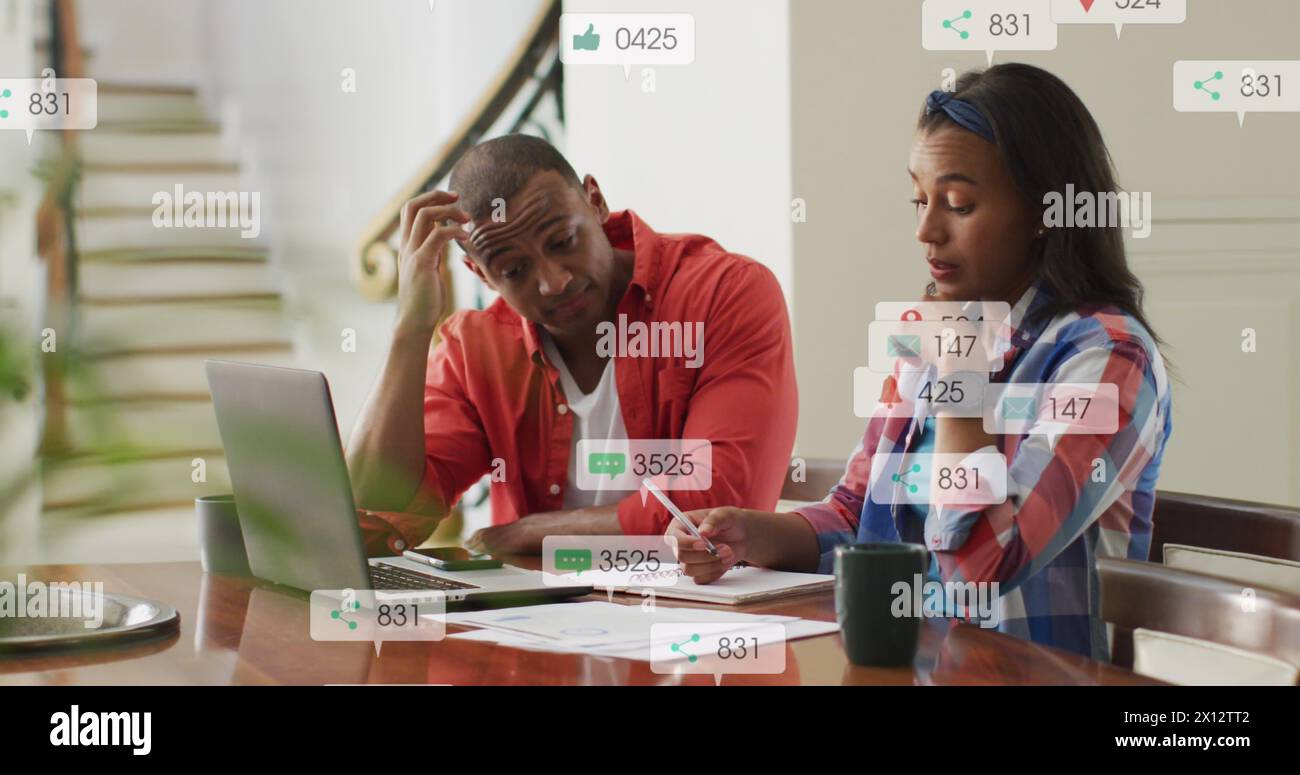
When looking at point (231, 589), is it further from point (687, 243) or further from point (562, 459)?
point (687, 243)

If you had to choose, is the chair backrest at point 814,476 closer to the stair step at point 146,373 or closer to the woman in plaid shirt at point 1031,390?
the woman in plaid shirt at point 1031,390

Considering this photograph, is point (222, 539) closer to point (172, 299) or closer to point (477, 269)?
point (477, 269)

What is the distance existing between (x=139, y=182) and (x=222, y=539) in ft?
5.91

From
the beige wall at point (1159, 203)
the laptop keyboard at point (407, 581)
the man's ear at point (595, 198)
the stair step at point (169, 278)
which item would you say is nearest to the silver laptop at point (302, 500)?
the laptop keyboard at point (407, 581)

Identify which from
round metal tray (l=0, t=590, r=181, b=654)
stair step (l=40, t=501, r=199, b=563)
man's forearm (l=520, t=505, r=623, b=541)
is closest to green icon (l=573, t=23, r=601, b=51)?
stair step (l=40, t=501, r=199, b=563)

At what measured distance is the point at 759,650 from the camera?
0.96 m

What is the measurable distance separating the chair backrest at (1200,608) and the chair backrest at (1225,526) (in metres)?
0.20

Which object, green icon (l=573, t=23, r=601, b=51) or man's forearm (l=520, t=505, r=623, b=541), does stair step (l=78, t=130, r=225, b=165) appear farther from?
man's forearm (l=520, t=505, r=623, b=541)

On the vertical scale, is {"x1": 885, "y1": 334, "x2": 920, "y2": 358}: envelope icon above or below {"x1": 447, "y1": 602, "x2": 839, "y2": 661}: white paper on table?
above

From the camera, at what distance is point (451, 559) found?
138cm

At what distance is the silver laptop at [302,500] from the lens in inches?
44.3

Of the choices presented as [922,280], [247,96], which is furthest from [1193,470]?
[247,96]

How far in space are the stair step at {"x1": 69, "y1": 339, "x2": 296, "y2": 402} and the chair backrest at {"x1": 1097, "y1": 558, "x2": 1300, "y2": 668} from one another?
2.28 m

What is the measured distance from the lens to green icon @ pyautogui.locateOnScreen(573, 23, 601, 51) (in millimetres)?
3058
